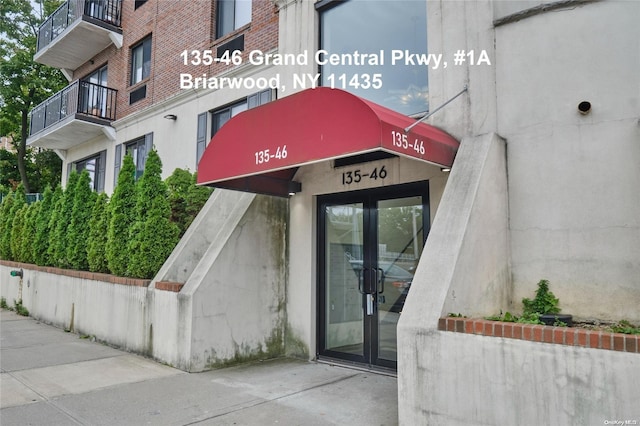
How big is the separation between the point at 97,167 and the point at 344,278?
11.7 m

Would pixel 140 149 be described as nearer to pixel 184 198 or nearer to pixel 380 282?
pixel 184 198

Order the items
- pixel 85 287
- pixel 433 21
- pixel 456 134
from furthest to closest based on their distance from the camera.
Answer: pixel 85 287
pixel 433 21
pixel 456 134

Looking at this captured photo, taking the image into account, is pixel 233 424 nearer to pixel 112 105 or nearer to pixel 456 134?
pixel 456 134

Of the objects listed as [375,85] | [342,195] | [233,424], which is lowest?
[233,424]

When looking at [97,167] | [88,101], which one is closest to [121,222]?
[97,167]

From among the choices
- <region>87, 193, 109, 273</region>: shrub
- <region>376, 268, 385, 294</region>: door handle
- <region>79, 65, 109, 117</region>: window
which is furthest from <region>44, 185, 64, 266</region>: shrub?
<region>376, 268, 385, 294</region>: door handle

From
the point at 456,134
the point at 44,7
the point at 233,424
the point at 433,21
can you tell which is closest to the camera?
the point at 233,424

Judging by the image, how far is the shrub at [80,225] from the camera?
10477mm

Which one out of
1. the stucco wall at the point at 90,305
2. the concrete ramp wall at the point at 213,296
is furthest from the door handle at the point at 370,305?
the stucco wall at the point at 90,305

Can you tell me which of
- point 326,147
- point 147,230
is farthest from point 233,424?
point 147,230

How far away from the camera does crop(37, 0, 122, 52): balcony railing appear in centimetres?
1480

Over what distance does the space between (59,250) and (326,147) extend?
29.7ft

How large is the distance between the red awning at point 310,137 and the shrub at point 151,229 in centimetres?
196

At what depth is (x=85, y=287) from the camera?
31.7 feet
